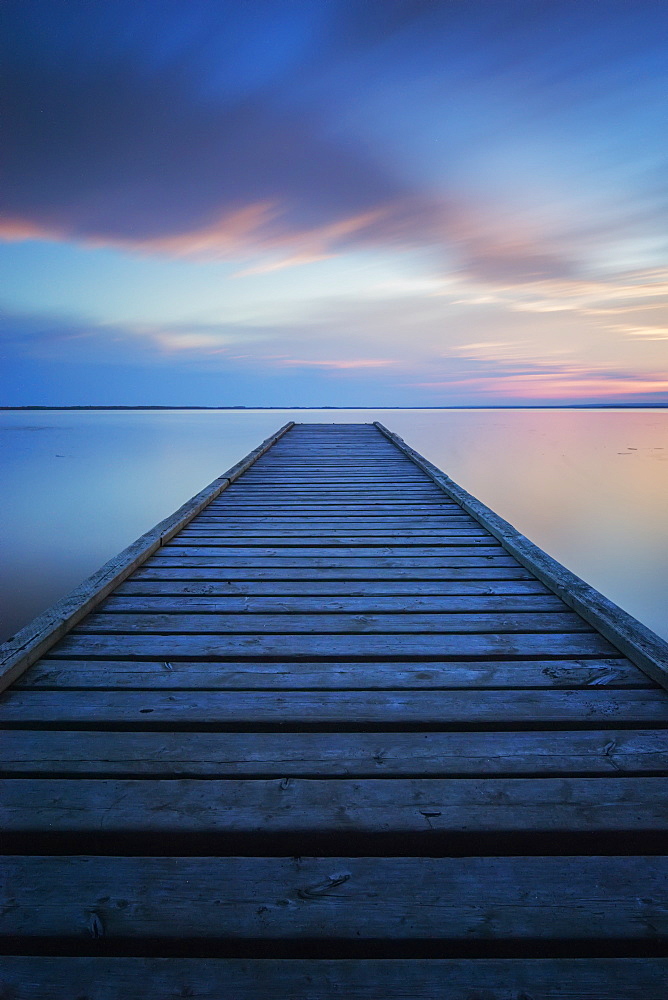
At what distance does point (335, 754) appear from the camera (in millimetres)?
1497

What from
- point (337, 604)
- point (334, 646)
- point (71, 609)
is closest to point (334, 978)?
point (334, 646)

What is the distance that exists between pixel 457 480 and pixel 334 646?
45.6ft

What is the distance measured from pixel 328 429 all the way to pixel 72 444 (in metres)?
18.1

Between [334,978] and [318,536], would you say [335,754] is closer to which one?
[334,978]

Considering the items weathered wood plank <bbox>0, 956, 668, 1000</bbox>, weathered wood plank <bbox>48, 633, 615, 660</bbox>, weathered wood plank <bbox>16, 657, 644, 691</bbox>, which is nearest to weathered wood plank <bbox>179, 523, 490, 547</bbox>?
weathered wood plank <bbox>48, 633, 615, 660</bbox>

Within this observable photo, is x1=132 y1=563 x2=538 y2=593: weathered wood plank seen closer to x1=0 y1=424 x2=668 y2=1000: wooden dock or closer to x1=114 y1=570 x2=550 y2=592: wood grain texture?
x1=114 y1=570 x2=550 y2=592: wood grain texture

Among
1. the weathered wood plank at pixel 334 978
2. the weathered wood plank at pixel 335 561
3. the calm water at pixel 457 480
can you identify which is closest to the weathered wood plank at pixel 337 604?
the weathered wood plank at pixel 335 561

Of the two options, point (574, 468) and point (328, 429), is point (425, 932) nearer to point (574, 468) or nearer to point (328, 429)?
point (328, 429)

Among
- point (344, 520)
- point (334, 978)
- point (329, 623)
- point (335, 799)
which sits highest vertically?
point (344, 520)

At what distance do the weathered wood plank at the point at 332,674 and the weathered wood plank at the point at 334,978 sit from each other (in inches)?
32.9

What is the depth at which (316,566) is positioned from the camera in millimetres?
3092

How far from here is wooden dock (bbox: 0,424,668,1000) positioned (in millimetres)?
1015

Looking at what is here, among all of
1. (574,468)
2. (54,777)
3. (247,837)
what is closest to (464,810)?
(247,837)

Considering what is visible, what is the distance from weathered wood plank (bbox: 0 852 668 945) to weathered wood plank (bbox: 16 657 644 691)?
0.66 m
